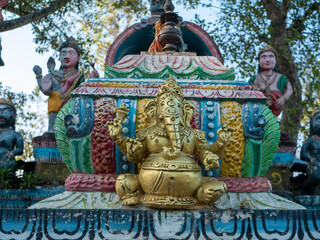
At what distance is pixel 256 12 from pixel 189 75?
19.5 feet

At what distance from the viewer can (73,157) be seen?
2.88 meters

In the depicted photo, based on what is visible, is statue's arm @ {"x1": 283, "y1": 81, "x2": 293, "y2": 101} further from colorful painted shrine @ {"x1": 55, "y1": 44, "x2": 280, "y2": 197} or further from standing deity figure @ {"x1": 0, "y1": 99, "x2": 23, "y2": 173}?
standing deity figure @ {"x1": 0, "y1": 99, "x2": 23, "y2": 173}

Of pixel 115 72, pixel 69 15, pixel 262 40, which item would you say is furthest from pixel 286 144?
pixel 69 15

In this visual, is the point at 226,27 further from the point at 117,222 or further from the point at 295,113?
the point at 117,222

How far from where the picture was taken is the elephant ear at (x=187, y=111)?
2.71 meters

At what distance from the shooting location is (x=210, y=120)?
9.45ft

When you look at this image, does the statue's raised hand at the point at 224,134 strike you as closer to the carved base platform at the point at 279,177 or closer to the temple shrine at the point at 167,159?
the temple shrine at the point at 167,159

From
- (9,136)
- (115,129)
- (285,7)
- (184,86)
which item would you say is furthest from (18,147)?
(285,7)

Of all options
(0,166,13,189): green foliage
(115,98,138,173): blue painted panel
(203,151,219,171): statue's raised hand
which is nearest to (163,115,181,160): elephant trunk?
(203,151,219,171): statue's raised hand

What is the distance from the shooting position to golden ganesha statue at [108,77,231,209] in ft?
7.81

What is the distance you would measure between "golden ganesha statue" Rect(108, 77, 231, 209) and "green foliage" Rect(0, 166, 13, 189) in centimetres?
264

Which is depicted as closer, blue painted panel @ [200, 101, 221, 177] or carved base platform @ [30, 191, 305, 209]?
carved base platform @ [30, 191, 305, 209]

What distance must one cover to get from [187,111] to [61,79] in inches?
144

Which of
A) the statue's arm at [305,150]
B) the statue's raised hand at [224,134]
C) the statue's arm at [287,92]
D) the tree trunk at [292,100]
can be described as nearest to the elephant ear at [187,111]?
the statue's raised hand at [224,134]
